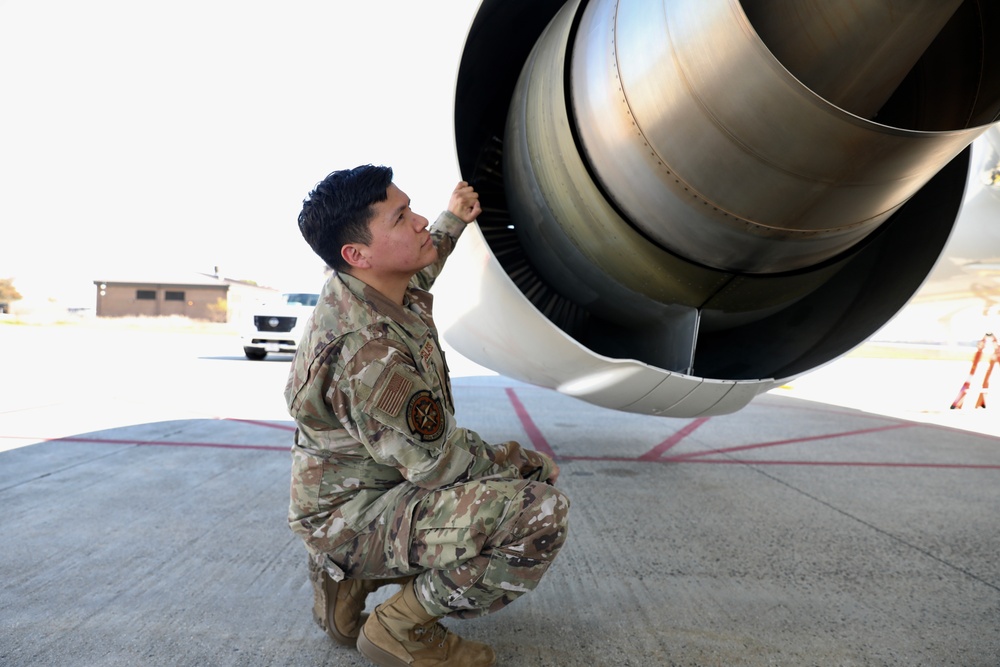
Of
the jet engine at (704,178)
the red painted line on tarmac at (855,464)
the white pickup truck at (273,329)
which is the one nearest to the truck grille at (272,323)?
the white pickup truck at (273,329)

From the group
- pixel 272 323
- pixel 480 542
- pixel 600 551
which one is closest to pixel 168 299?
pixel 272 323

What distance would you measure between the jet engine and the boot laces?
87 cm

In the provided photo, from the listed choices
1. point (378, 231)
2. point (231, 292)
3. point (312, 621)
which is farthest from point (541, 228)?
point (231, 292)

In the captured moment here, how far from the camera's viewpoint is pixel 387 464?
5.19ft

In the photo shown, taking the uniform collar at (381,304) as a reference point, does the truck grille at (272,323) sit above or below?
below

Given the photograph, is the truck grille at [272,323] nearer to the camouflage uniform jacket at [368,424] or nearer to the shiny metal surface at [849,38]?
the camouflage uniform jacket at [368,424]

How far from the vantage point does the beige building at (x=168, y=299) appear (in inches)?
1630

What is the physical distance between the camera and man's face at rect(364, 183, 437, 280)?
1.63 m

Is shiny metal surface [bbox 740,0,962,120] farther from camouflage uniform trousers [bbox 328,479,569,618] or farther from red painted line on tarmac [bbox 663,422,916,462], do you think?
red painted line on tarmac [bbox 663,422,916,462]

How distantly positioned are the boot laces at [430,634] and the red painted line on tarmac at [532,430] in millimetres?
1966

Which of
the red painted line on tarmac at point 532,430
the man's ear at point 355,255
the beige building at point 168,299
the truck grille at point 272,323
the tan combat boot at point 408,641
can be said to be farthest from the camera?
the beige building at point 168,299

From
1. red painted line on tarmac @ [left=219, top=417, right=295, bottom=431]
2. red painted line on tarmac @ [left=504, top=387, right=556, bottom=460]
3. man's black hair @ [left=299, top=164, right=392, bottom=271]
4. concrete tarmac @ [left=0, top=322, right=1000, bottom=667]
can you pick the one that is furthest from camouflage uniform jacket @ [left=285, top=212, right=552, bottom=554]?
red painted line on tarmac @ [left=219, top=417, right=295, bottom=431]

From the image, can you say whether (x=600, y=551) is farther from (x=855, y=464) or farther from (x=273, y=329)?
(x=273, y=329)

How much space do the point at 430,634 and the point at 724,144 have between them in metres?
1.32
